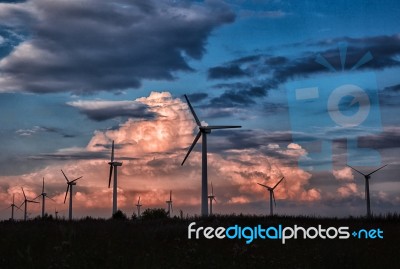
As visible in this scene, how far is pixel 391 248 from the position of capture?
30891 millimetres

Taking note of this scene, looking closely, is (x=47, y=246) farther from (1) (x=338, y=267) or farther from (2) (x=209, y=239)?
(1) (x=338, y=267)

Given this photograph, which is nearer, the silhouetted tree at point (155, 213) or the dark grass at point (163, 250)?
the dark grass at point (163, 250)

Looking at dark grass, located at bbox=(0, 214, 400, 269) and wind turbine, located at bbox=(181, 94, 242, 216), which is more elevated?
wind turbine, located at bbox=(181, 94, 242, 216)

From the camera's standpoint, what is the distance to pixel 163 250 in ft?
88.5

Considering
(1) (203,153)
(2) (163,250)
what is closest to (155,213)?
(1) (203,153)

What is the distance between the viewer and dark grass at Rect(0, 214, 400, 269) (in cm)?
2109

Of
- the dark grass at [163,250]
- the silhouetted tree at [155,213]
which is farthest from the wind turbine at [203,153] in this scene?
the dark grass at [163,250]

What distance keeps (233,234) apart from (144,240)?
7.60 m

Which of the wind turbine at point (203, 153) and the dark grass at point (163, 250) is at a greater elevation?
the wind turbine at point (203, 153)

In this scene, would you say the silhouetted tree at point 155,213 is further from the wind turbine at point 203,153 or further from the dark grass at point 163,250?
the dark grass at point 163,250

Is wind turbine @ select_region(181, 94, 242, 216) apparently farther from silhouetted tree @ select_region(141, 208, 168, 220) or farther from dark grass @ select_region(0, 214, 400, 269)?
dark grass @ select_region(0, 214, 400, 269)

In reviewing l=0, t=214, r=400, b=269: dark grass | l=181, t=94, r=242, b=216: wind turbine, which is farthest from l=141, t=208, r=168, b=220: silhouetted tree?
l=0, t=214, r=400, b=269: dark grass

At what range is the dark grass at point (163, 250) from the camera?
21.1 meters

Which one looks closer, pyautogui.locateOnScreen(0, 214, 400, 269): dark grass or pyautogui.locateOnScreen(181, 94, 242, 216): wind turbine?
pyautogui.locateOnScreen(0, 214, 400, 269): dark grass
